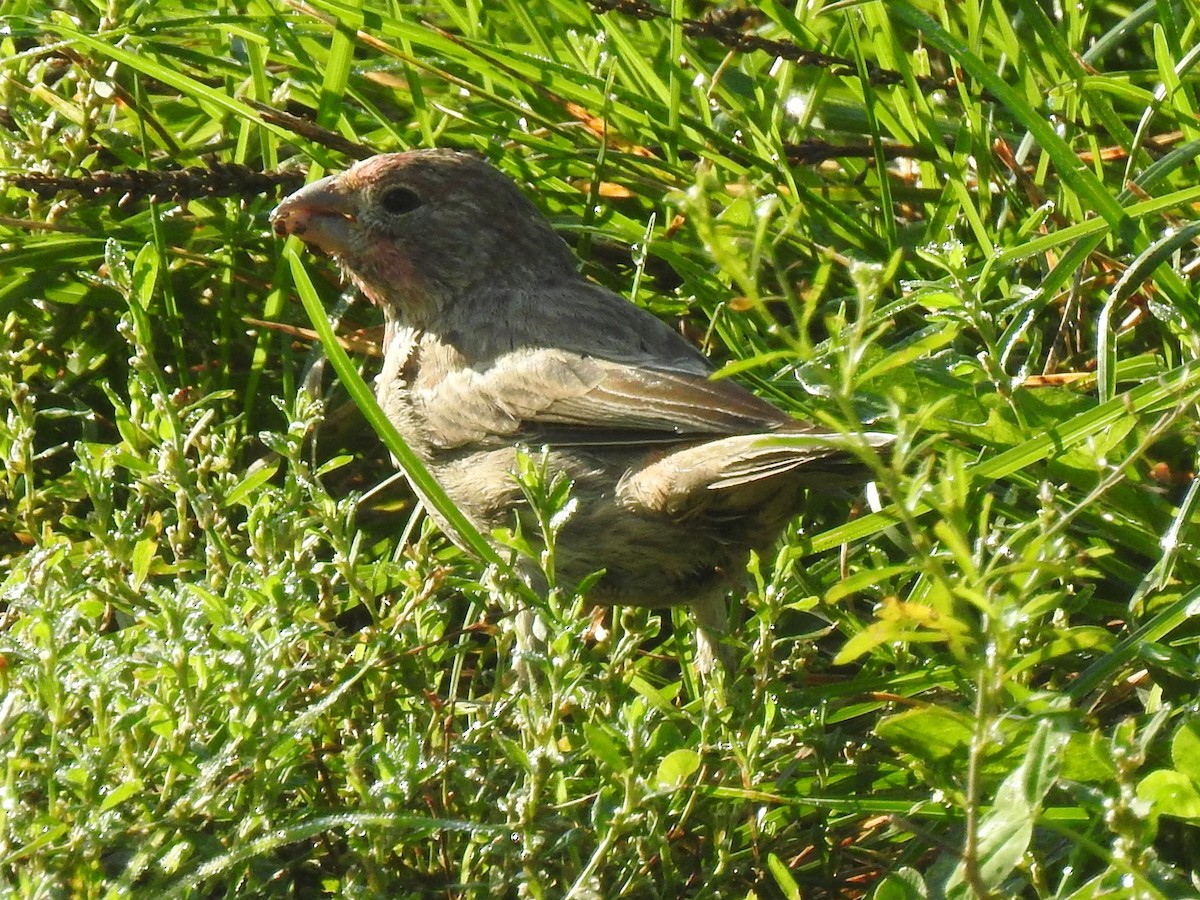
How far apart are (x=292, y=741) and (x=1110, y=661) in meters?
1.66

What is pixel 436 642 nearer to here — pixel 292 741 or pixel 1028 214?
pixel 292 741

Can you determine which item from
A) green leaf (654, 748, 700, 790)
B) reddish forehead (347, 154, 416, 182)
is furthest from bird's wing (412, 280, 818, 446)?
green leaf (654, 748, 700, 790)

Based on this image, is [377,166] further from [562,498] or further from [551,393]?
[562,498]

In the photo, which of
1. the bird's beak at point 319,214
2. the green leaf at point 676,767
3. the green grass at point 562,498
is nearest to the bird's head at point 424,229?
the bird's beak at point 319,214

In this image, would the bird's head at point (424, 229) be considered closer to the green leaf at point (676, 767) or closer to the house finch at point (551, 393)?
the house finch at point (551, 393)

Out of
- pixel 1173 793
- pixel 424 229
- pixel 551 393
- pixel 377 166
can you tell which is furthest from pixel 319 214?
pixel 1173 793

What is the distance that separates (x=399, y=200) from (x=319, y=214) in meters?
0.24

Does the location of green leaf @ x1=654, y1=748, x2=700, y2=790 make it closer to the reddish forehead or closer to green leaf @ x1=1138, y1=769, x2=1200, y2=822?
green leaf @ x1=1138, y1=769, x2=1200, y2=822

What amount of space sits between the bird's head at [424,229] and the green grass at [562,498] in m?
0.19

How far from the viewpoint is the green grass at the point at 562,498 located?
2.84m

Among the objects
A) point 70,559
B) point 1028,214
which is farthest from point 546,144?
point 70,559

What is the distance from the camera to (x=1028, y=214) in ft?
14.8

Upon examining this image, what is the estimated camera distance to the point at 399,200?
4.62 meters

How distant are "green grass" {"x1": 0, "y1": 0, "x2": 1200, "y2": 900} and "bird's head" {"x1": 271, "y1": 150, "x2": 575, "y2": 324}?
0.19 metres
